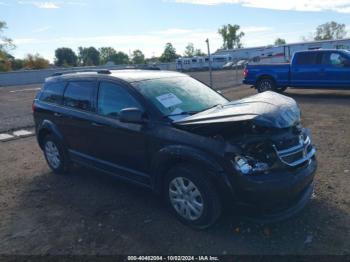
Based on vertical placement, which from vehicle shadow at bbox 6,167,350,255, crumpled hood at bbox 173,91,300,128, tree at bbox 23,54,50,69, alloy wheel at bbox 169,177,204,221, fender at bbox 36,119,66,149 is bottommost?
vehicle shadow at bbox 6,167,350,255

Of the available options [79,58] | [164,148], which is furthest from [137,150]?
[79,58]

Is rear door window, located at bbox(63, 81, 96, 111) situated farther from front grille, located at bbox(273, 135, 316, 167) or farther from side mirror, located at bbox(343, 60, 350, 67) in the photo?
side mirror, located at bbox(343, 60, 350, 67)

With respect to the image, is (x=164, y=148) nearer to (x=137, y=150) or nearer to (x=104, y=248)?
(x=137, y=150)

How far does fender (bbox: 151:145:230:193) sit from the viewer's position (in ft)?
11.5

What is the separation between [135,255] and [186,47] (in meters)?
105

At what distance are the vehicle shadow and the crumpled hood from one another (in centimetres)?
108

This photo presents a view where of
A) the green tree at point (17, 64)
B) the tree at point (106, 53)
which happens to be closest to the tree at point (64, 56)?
the tree at point (106, 53)

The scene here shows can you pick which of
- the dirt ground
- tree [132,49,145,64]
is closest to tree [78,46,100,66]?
tree [132,49,145,64]

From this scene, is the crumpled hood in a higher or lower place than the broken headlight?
higher

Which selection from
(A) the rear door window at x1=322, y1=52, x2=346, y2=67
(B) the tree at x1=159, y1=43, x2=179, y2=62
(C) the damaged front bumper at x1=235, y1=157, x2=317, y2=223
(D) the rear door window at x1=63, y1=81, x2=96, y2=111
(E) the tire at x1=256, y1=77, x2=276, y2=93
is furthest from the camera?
(B) the tree at x1=159, y1=43, x2=179, y2=62

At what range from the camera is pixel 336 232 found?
3654 millimetres

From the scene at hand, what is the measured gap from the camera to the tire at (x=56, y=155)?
5801 mm

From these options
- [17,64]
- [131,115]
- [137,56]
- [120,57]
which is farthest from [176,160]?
[120,57]

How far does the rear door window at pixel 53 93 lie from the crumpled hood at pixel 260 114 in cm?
269
